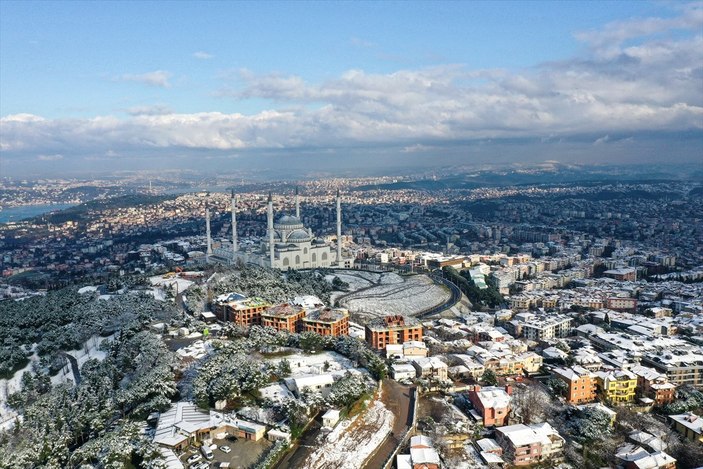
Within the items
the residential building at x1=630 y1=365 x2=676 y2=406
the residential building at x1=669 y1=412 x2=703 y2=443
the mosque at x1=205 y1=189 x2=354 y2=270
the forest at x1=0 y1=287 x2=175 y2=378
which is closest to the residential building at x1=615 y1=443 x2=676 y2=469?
the residential building at x1=669 y1=412 x2=703 y2=443

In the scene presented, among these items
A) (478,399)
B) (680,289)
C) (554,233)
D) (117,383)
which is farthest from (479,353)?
(554,233)

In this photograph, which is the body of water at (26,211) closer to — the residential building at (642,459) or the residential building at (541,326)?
the residential building at (541,326)

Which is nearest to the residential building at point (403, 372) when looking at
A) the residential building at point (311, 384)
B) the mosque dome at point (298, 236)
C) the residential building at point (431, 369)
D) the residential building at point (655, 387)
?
the residential building at point (431, 369)

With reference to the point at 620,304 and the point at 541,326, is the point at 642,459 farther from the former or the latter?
the point at 620,304

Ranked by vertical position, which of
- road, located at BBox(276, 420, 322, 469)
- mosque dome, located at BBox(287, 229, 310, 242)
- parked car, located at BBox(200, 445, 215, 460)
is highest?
mosque dome, located at BBox(287, 229, 310, 242)

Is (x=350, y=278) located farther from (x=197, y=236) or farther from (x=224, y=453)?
(x=197, y=236)

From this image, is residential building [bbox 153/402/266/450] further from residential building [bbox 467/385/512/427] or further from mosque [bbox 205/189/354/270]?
mosque [bbox 205/189/354/270]

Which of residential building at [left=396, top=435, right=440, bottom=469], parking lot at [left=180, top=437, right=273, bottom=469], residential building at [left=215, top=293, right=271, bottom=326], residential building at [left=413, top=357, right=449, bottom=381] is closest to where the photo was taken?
parking lot at [left=180, top=437, right=273, bottom=469]
